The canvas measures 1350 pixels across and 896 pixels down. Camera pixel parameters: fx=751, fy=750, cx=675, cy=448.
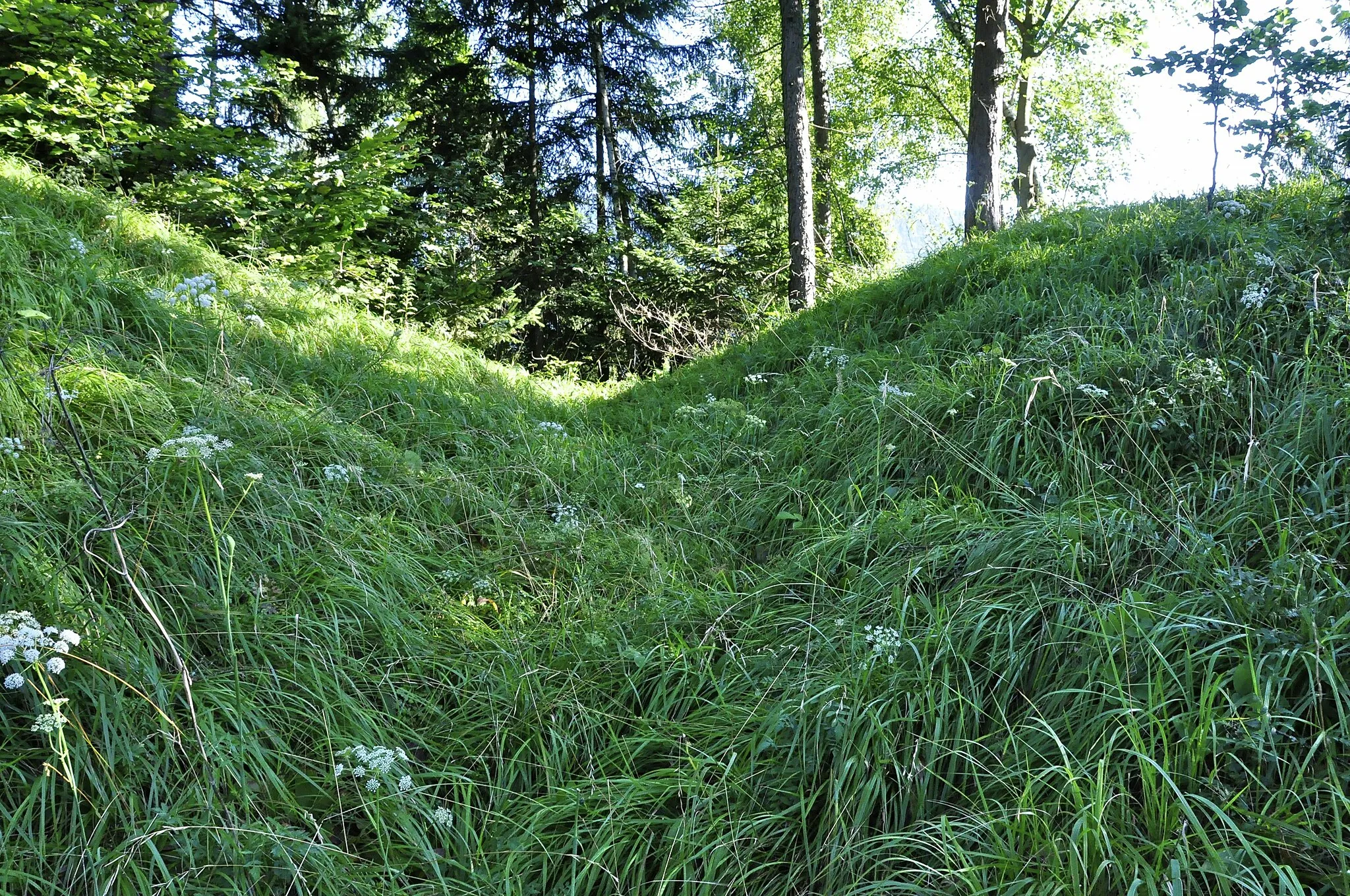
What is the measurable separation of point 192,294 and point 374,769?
376 cm

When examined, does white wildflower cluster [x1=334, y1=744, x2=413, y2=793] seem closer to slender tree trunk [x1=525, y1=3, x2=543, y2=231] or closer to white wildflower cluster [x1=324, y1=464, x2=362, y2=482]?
white wildflower cluster [x1=324, y1=464, x2=362, y2=482]

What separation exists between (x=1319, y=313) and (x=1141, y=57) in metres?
2.08

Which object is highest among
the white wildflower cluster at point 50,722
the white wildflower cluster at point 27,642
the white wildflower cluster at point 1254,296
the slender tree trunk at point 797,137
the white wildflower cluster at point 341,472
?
the slender tree trunk at point 797,137

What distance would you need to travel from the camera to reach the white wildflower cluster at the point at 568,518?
3.54 metres

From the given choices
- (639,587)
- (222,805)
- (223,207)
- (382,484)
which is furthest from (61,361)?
(223,207)

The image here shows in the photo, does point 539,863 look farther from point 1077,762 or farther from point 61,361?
point 61,361

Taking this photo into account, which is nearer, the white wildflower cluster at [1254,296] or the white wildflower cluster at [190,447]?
the white wildflower cluster at [190,447]

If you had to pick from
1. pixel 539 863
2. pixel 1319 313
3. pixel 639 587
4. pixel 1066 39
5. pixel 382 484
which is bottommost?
pixel 539 863

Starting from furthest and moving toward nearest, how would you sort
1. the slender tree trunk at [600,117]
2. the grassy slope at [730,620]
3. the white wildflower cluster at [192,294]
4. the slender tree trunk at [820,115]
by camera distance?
the slender tree trunk at [600,117], the slender tree trunk at [820,115], the white wildflower cluster at [192,294], the grassy slope at [730,620]

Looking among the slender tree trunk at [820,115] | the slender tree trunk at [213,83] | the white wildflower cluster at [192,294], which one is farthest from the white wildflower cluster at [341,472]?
the slender tree trunk at [820,115]

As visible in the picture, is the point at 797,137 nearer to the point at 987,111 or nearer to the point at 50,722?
the point at 987,111

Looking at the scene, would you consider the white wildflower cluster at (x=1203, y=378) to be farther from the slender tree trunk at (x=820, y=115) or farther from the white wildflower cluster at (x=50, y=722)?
the slender tree trunk at (x=820, y=115)

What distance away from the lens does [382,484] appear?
361 centimetres

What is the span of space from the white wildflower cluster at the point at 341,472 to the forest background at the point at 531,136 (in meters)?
4.05
